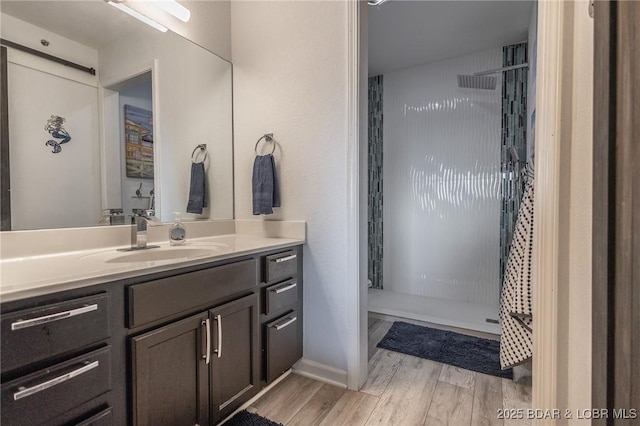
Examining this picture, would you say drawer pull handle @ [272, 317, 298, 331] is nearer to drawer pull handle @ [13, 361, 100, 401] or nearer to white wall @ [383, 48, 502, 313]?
drawer pull handle @ [13, 361, 100, 401]

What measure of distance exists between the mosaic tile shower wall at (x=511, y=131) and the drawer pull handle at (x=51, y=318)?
10.1 feet

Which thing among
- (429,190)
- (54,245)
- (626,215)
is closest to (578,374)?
(626,215)

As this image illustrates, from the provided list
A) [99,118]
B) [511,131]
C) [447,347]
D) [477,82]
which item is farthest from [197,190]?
[511,131]

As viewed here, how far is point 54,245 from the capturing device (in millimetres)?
1194

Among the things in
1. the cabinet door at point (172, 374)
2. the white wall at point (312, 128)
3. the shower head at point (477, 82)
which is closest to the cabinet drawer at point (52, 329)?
the cabinet door at point (172, 374)

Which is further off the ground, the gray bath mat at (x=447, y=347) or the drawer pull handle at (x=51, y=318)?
the drawer pull handle at (x=51, y=318)

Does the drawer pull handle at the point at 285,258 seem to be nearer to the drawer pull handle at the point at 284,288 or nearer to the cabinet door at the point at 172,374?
the drawer pull handle at the point at 284,288

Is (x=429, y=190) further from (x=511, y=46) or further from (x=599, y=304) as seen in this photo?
(x=599, y=304)

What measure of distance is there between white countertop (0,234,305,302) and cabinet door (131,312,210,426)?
222 millimetres

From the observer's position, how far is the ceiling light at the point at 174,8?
151cm

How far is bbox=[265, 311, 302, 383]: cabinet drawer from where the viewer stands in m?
1.47

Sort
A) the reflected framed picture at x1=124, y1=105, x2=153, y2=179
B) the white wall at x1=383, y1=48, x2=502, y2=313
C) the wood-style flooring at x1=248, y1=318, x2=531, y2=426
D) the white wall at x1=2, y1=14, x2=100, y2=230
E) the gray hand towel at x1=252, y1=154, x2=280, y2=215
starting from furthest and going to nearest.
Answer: the white wall at x1=383, y1=48, x2=502, y2=313, the gray hand towel at x1=252, y1=154, x2=280, y2=215, the reflected framed picture at x1=124, y1=105, x2=153, y2=179, the wood-style flooring at x1=248, y1=318, x2=531, y2=426, the white wall at x1=2, y1=14, x2=100, y2=230

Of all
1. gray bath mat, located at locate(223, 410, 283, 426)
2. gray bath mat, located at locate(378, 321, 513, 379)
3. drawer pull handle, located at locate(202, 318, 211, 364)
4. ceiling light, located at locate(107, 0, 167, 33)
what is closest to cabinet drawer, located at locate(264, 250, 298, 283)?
drawer pull handle, located at locate(202, 318, 211, 364)

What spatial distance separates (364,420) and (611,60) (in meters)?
1.54
